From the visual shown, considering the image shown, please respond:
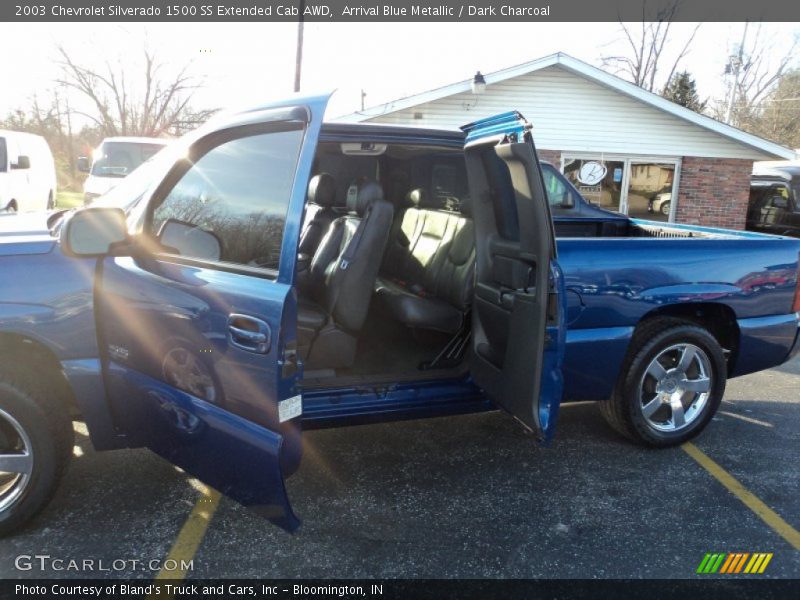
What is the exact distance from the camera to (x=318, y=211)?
4.15 meters

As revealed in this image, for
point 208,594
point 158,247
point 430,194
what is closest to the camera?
point 208,594

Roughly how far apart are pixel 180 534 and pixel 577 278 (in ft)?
7.86

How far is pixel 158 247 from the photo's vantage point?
253 centimetres

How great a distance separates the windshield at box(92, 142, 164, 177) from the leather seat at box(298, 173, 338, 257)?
29.6 feet

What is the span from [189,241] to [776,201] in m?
13.2

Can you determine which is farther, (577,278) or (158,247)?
(577,278)

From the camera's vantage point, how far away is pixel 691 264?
3.41 metres

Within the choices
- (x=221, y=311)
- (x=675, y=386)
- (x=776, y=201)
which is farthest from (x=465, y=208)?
(x=776, y=201)

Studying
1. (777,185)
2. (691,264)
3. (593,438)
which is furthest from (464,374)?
(777,185)

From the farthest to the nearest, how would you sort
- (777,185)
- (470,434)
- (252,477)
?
(777,185), (470,434), (252,477)

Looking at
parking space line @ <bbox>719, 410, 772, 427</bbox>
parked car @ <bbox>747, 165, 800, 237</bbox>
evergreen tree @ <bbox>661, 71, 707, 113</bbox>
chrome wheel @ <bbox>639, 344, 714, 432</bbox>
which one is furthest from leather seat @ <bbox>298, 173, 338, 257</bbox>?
evergreen tree @ <bbox>661, 71, 707, 113</bbox>

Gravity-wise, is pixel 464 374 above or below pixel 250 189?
below

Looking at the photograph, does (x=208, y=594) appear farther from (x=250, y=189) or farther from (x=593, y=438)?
(x=593, y=438)

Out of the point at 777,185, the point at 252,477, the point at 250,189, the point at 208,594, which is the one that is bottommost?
the point at 208,594
